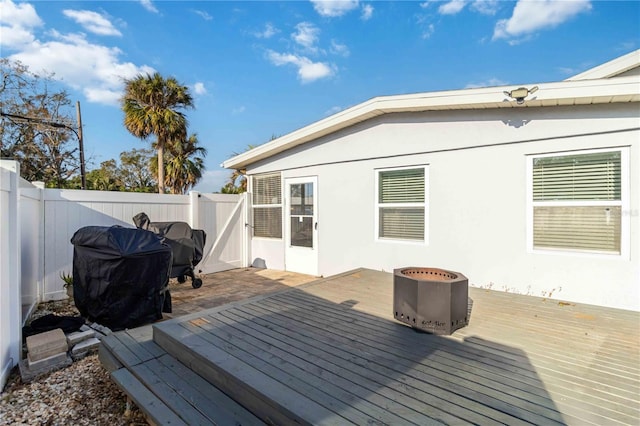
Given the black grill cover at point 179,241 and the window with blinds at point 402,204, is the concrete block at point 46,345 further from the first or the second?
the window with blinds at point 402,204

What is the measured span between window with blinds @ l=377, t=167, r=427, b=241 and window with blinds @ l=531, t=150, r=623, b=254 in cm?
Result: 155

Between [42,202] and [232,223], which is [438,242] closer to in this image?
[232,223]

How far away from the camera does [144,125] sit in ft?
39.0

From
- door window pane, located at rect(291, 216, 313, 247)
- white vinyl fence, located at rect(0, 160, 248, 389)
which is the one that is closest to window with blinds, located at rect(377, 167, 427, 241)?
door window pane, located at rect(291, 216, 313, 247)

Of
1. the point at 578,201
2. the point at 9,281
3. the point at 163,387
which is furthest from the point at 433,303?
the point at 9,281

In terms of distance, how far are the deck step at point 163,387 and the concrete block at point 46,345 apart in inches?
16.3

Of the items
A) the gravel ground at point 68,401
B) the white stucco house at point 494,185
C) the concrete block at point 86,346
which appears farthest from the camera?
the white stucco house at point 494,185

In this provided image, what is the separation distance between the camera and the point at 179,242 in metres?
5.09

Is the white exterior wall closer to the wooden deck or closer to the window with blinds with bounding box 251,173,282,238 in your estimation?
the wooden deck

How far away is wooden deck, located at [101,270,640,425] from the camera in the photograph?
163 cm

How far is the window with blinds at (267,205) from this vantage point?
714 cm

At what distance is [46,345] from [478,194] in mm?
5359

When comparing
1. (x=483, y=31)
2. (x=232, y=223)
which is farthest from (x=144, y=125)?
(x=483, y=31)

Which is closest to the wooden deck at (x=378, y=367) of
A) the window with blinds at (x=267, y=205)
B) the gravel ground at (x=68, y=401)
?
the gravel ground at (x=68, y=401)
